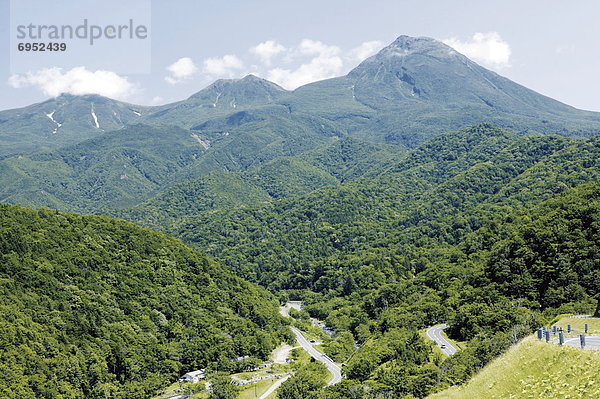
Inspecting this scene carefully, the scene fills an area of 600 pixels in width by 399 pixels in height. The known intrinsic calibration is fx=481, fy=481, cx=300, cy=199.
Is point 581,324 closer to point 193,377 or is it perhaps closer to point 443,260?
point 193,377

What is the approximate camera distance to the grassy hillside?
2270 cm

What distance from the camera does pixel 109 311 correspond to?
86.5m

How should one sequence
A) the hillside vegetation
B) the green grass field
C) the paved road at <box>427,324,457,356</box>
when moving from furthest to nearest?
1. the paved road at <box>427,324,457,356</box>
2. the hillside vegetation
3. the green grass field

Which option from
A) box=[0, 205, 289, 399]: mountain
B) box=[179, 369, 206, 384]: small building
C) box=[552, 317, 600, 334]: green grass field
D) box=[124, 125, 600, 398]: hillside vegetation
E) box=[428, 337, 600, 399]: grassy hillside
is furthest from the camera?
box=[179, 369, 206, 384]: small building

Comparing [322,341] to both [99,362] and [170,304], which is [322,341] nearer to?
[170,304]

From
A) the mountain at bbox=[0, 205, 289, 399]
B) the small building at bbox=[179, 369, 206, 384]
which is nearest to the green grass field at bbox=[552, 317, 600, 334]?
the mountain at bbox=[0, 205, 289, 399]

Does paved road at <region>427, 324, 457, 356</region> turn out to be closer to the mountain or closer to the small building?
the mountain

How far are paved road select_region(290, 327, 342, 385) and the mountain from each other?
14.7 ft

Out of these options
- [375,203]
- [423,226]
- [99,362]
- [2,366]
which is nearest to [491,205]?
[423,226]

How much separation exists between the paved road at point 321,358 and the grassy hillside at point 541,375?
1897 inches

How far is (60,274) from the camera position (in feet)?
284

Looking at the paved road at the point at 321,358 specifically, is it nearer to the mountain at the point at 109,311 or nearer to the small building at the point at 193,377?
the mountain at the point at 109,311

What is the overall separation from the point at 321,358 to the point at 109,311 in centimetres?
3916

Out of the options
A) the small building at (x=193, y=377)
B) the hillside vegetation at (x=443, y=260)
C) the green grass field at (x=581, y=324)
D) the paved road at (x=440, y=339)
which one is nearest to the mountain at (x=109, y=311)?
the small building at (x=193, y=377)
